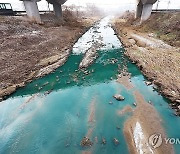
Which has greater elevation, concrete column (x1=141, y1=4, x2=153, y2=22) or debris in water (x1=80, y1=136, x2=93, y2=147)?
concrete column (x1=141, y1=4, x2=153, y2=22)

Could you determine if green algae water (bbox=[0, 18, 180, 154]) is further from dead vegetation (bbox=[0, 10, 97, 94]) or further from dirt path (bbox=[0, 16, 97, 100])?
dead vegetation (bbox=[0, 10, 97, 94])

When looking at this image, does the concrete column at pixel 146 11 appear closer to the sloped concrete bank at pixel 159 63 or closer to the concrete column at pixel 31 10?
the sloped concrete bank at pixel 159 63

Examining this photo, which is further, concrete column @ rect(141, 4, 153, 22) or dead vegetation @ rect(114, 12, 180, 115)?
concrete column @ rect(141, 4, 153, 22)

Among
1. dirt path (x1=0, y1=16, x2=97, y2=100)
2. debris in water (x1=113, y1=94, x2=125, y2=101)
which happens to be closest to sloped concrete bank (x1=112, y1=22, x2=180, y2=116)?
debris in water (x1=113, y1=94, x2=125, y2=101)

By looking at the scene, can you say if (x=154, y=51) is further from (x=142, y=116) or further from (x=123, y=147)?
(x=123, y=147)

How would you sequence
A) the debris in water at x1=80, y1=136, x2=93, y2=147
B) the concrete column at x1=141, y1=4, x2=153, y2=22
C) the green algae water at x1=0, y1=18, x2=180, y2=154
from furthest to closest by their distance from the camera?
1. the concrete column at x1=141, y1=4, x2=153, y2=22
2. the green algae water at x1=0, y1=18, x2=180, y2=154
3. the debris in water at x1=80, y1=136, x2=93, y2=147

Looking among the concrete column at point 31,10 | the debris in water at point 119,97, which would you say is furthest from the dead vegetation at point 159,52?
the concrete column at point 31,10

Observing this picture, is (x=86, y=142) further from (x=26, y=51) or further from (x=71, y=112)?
(x=26, y=51)
